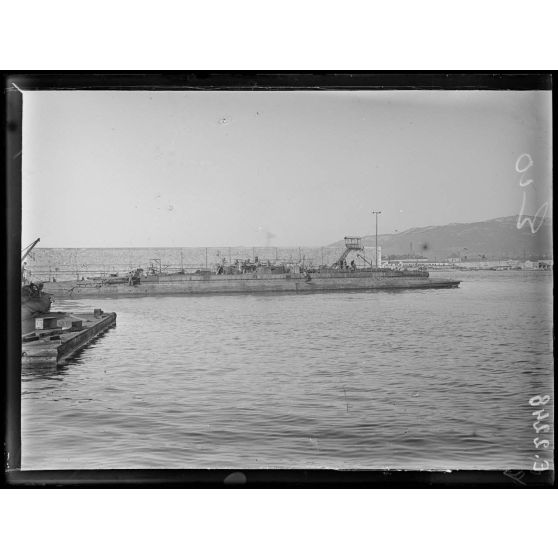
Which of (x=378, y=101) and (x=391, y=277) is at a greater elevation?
(x=378, y=101)

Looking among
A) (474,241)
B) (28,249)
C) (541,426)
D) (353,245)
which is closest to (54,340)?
(28,249)

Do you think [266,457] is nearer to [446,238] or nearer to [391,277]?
[391,277]

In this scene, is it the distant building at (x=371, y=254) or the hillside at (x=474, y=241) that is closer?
the hillside at (x=474, y=241)

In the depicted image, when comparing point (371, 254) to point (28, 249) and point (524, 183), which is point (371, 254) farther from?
point (28, 249)

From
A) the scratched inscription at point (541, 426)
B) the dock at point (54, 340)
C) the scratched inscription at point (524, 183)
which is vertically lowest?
the scratched inscription at point (541, 426)

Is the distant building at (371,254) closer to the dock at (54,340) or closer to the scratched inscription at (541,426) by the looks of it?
the scratched inscription at (541,426)

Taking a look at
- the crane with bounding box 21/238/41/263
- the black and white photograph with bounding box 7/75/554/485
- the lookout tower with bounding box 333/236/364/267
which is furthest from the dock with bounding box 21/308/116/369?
the lookout tower with bounding box 333/236/364/267

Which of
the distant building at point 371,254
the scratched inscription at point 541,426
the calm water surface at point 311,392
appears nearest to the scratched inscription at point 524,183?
the calm water surface at point 311,392

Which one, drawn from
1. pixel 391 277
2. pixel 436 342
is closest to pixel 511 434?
pixel 436 342
